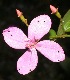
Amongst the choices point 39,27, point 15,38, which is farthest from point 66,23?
point 15,38

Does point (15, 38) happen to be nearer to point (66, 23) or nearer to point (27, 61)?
point (27, 61)

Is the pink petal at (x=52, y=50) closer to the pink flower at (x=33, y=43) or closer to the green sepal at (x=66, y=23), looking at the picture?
the pink flower at (x=33, y=43)

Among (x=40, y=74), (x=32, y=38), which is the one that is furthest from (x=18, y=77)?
(x=32, y=38)

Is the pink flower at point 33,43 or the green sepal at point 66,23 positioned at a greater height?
the green sepal at point 66,23

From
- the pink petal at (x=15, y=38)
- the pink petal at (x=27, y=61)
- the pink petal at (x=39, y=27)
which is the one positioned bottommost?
the pink petal at (x=27, y=61)

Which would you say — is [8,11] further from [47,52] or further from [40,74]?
[47,52]

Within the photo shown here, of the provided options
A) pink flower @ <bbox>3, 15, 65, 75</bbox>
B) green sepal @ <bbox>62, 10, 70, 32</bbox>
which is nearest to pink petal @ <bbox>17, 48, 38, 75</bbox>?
pink flower @ <bbox>3, 15, 65, 75</bbox>

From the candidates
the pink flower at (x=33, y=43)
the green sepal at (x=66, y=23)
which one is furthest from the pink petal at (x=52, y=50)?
the green sepal at (x=66, y=23)
